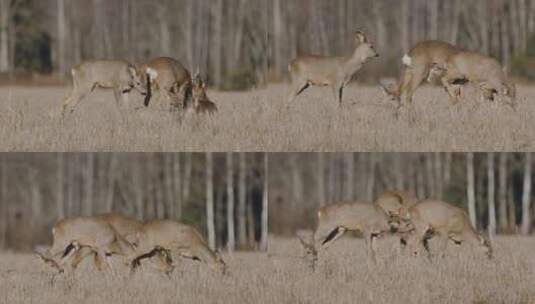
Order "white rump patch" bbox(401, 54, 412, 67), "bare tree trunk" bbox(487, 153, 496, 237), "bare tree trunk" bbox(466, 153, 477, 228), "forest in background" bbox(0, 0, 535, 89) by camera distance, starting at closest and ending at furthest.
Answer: "white rump patch" bbox(401, 54, 412, 67) → "bare tree trunk" bbox(487, 153, 496, 237) → "bare tree trunk" bbox(466, 153, 477, 228) → "forest in background" bbox(0, 0, 535, 89)

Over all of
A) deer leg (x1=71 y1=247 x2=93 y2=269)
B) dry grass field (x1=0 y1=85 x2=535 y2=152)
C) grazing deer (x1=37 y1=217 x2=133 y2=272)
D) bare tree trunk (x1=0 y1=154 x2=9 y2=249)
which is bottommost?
bare tree trunk (x1=0 y1=154 x2=9 y2=249)

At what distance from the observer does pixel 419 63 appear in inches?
784

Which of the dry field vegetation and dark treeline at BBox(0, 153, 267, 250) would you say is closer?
the dry field vegetation

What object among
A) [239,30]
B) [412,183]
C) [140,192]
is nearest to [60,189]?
[140,192]

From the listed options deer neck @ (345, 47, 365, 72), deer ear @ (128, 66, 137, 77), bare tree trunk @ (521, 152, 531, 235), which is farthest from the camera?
bare tree trunk @ (521, 152, 531, 235)

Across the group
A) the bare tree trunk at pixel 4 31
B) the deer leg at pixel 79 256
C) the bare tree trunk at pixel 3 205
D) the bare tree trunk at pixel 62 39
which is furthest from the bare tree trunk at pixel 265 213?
the deer leg at pixel 79 256

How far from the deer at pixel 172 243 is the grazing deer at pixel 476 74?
12.3 ft

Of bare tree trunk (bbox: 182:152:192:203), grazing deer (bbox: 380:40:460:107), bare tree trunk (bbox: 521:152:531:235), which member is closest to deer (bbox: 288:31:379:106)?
grazing deer (bbox: 380:40:460:107)

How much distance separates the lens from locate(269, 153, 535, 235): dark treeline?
3198cm

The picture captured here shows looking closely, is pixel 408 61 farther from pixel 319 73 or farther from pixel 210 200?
pixel 210 200

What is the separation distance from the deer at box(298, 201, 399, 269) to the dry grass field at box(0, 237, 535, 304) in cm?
114

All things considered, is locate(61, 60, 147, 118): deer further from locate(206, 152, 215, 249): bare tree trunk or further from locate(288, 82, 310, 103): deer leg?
locate(206, 152, 215, 249): bare tree trunk

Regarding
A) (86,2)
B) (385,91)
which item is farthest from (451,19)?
(385,91)

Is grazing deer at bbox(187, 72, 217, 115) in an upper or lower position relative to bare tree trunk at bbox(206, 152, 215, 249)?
upper
